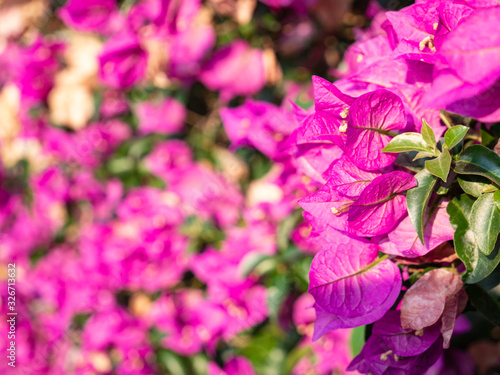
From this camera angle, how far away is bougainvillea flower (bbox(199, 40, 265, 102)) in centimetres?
81

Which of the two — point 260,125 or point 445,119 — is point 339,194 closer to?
point 445,119

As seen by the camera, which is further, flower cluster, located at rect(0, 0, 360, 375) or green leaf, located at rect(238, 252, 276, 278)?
flower cluster, located at rect(0, 0, 360, 375)

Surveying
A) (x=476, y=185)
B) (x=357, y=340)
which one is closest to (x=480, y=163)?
(x=476, y=185)

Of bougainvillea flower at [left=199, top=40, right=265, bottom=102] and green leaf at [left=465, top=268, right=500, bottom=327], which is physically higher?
green leaf at [left=465, top=268, right=500, bottom=327]

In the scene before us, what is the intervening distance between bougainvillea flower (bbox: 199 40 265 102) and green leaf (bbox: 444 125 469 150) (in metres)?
0.56

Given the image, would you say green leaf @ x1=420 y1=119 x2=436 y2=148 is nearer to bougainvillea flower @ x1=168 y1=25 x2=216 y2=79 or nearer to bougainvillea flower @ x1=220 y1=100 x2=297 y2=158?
bougainvillea flower @ x1=220 y1=100 x2=297 y2=158

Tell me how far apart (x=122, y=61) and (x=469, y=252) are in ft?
2.57

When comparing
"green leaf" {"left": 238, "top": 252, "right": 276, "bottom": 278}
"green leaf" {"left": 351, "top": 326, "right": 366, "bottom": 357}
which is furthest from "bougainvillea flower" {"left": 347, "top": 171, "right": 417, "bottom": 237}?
"green leaf" {"left": 238, "top": 252, "right": 276, "bottom": 278}

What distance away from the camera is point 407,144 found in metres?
0.30

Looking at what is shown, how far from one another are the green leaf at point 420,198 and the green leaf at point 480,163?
0.9 inches

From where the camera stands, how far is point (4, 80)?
1482 millimetres

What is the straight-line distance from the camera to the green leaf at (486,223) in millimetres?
290

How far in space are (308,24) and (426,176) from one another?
55 centimetres

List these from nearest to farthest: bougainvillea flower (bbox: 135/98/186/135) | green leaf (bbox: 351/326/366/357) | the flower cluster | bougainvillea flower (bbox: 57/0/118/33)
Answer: green leaf (bbox: 351/326/366/357) → the flower cluster → bougainvillea flower (bbox: 57/0/118/33) → bougainvillea flower (bbox: 135/98/186/135)
